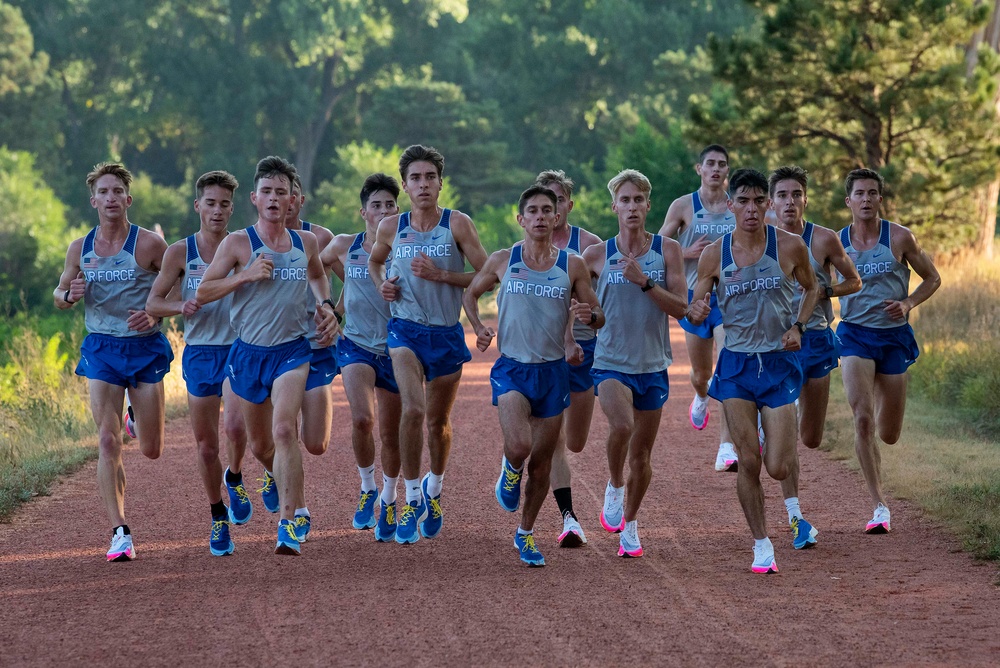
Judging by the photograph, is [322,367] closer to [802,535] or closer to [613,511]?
[613,511]

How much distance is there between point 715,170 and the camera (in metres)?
11.0

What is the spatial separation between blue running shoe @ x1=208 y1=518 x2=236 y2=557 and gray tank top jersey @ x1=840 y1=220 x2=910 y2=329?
13.9 ft

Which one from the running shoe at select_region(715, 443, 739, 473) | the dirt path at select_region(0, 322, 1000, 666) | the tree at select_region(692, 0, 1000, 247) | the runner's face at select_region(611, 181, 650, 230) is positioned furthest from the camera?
the tree at select_region(692, 0, 1000, 247)

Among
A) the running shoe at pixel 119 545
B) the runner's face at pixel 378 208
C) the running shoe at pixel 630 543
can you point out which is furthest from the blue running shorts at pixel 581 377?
the running shoe at pixel 119 545

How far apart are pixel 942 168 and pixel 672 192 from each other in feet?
48.7

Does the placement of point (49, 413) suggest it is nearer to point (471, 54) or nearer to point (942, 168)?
point (942, 168)

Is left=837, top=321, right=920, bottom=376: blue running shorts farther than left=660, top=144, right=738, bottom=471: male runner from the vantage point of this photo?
No

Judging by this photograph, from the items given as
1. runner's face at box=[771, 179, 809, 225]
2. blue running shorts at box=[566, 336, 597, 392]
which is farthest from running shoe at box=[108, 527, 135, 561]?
runner's face at box=[771, 179, 809, 225]

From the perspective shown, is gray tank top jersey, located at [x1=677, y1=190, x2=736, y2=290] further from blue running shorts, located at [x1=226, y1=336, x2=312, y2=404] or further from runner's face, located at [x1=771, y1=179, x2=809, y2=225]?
blue running shorts, located at [x1=226, y1=336, x2=312, y2=404]

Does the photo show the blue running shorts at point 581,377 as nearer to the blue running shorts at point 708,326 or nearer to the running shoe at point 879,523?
the running shoe at point 879,523

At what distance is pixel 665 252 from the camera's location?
8406 millimetres

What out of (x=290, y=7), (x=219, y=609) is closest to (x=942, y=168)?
(x=219, y=609)

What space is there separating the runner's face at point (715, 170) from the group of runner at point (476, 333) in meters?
1.72

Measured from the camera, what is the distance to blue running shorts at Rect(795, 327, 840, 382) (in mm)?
8922
